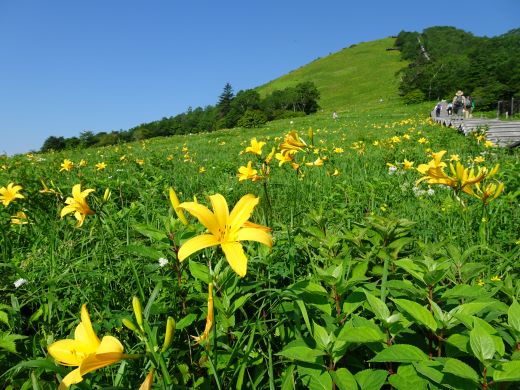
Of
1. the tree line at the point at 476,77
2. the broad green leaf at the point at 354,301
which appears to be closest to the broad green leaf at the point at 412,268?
the broad green leaf at the point at 354,301

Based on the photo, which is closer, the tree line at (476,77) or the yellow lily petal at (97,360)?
the yellow lily petal at (97,360)

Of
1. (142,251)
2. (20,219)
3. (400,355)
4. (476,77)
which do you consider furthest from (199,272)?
(476,77)

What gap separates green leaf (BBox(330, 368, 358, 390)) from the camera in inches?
34.9

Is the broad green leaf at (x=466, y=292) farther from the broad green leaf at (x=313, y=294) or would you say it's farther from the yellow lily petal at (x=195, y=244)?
the yellow lily petal at (x=195, y=244)

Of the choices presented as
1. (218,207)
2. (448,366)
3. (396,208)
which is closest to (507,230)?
(396,208)

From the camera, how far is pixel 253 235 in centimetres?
94

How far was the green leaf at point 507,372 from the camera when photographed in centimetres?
74

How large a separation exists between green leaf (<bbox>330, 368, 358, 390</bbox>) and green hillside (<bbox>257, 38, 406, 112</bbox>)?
51359mm

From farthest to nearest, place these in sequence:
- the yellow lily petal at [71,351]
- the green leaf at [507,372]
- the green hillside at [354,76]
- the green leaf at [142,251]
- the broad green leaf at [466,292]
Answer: the green hillside at [354,76], the green leaf at [142,251], the broad green leaf at [466,292], the yellow lily petal at [71,351], the green leaf at [507,372]

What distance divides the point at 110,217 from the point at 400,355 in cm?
203

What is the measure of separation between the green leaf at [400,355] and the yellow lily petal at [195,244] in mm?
Answer: 511

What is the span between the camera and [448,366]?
0.78 m

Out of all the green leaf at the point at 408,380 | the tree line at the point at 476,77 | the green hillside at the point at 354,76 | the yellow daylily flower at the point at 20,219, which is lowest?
the green leaf at the point at 408,380

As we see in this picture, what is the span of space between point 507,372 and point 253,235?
652 mm
